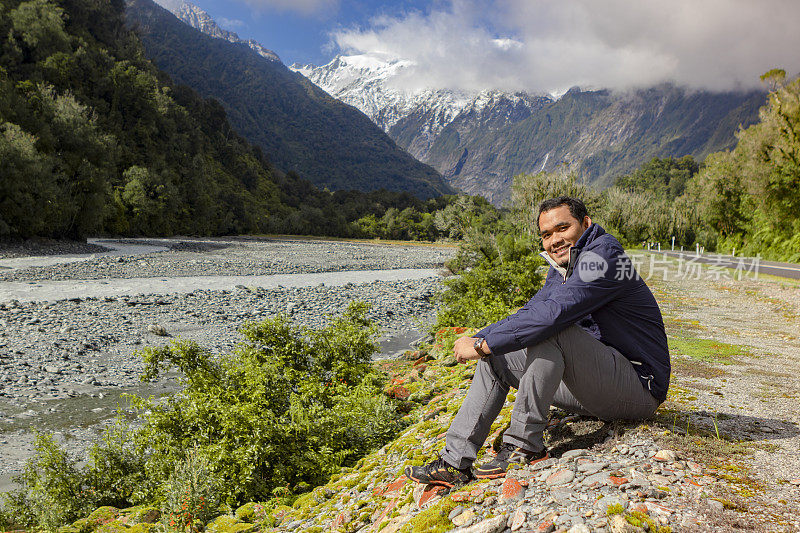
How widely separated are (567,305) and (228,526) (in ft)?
12.5

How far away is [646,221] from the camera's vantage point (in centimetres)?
6253

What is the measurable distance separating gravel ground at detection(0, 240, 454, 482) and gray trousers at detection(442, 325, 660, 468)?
701 cm

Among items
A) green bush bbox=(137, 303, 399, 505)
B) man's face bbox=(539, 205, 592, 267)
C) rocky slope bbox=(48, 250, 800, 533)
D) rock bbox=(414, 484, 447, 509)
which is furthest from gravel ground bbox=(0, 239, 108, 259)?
man's face bbox=(539, 205, 592, 267)

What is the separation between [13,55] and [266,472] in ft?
222

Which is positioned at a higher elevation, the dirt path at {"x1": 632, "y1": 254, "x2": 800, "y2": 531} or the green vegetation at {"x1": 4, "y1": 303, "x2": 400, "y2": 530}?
the dirt path at {"x1": 632, "y1": 254, "x2": 800, "y2": 531}

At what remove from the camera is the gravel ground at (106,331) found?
28.2 feet

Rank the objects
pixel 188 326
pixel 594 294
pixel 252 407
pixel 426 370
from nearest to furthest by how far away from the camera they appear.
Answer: pixel 594 294 → pixel 252 407 → pixel 426 370 → pixel 188 326

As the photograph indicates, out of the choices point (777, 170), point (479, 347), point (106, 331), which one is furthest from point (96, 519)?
point (777, 170)

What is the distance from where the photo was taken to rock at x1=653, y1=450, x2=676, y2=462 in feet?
9.99

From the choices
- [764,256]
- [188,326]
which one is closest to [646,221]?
[764,256]

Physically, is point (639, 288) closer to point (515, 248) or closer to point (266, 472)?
point (266, 472)

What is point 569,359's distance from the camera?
310 cm

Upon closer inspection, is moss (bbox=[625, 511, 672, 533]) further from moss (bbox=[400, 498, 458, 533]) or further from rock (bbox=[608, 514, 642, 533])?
moss (bbox=[400, 498, 458, 533])

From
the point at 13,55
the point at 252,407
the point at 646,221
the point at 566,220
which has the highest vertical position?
the point at 13,55
